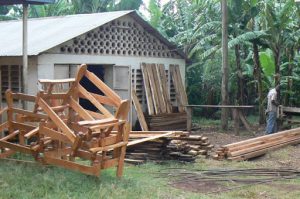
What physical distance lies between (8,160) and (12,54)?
14.9 ft

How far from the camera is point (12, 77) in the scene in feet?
44.3

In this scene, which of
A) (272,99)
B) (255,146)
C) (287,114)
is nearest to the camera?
(255,146)

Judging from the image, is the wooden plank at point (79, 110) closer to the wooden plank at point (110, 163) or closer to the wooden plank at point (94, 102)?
the wooden plank at point (94, 102)

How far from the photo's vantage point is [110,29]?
1479 cm

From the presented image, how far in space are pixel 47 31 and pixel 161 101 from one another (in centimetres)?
402

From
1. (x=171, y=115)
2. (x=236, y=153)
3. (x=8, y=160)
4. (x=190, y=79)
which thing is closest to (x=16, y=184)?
(x=8, y=160)

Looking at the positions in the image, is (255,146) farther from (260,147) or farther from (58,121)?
(58,121)

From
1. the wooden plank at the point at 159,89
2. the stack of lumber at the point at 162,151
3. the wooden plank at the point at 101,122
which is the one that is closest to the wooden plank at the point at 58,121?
the wooden plank at the point at 101,122

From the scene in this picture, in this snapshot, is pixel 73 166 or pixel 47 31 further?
pixel 47 31

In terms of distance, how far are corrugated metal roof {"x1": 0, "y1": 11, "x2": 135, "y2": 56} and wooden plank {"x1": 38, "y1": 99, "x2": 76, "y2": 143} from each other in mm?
4295

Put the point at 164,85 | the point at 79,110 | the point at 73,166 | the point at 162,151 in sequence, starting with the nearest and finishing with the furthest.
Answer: the point at 73,166 → the point at 79,110 → the point at 162,151 → the point at 164,85

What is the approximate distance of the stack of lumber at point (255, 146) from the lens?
11.2 metres

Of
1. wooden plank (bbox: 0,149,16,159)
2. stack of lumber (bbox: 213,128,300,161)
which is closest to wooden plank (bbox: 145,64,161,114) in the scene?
stack of lumber (bbox: 213,128,300,161)

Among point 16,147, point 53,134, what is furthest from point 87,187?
point 16,147
